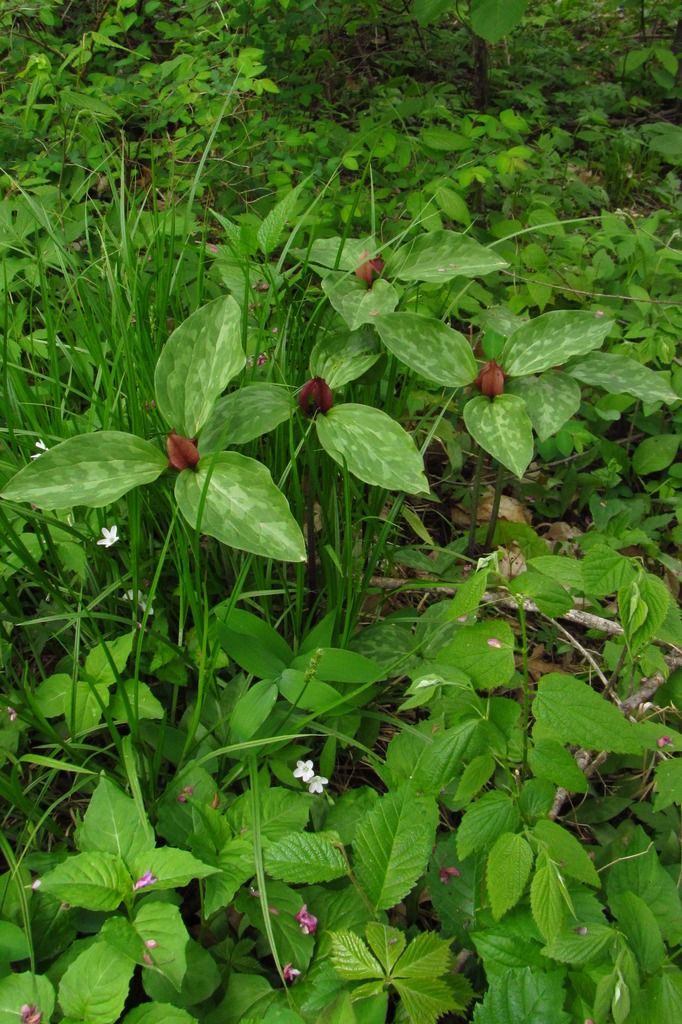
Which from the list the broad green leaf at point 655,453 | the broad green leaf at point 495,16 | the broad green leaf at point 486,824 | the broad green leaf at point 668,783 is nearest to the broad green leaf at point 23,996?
the broad green leaf at point 486,824

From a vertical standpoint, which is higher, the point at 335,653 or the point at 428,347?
the point at 428,347

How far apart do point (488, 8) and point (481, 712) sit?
1.96 m

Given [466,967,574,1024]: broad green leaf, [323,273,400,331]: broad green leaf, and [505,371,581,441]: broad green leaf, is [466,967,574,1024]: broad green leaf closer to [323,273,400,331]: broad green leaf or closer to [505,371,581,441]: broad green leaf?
[505,371,581,441]: broad green leaf

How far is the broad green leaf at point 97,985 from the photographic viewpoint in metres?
0.80

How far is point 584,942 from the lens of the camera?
81 centimetres

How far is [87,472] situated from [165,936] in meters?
0.55

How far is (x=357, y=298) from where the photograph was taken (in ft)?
4.02

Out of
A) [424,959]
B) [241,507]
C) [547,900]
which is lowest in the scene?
[424,959]

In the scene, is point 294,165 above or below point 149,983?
above

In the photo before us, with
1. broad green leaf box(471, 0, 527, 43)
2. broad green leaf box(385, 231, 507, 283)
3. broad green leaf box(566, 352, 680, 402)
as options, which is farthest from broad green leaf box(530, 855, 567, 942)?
broad green leaf box(471, 0, 527, 43)

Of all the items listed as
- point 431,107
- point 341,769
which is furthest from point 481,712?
point 431,107

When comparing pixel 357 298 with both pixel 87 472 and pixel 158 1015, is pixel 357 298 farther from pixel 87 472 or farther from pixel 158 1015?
pixel 158 1015

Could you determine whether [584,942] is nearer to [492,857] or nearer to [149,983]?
[492,857]

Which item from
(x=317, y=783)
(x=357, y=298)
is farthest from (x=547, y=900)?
(x=357, y=298)
